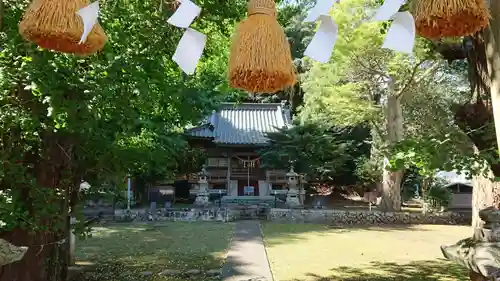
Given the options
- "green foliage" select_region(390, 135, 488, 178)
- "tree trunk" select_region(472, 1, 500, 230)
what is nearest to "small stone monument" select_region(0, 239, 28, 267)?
"tree trunk" select_region(472, 1, 500, 230)

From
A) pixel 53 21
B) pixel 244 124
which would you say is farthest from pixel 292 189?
pixel 53 21

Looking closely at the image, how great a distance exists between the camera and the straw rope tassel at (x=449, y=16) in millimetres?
1444

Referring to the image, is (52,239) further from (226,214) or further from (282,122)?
(282,122)

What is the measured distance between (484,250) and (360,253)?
17.5 feet

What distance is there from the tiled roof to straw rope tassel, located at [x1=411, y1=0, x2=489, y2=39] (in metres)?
15.9

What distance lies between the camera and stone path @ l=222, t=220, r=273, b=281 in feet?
20.7

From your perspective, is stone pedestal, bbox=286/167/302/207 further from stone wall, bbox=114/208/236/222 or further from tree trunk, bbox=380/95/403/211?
tree trunk, bbox=380/95/403/211

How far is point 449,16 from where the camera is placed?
1.46 meters

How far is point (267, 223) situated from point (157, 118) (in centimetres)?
925

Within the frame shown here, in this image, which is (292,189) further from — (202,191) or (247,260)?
(247,260)

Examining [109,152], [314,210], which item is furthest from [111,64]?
[314,210]

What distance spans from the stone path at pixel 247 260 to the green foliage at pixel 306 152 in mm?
5898

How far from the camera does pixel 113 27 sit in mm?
3652

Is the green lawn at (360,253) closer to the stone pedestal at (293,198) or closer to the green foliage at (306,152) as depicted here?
the stone pedestal at (293,198)
